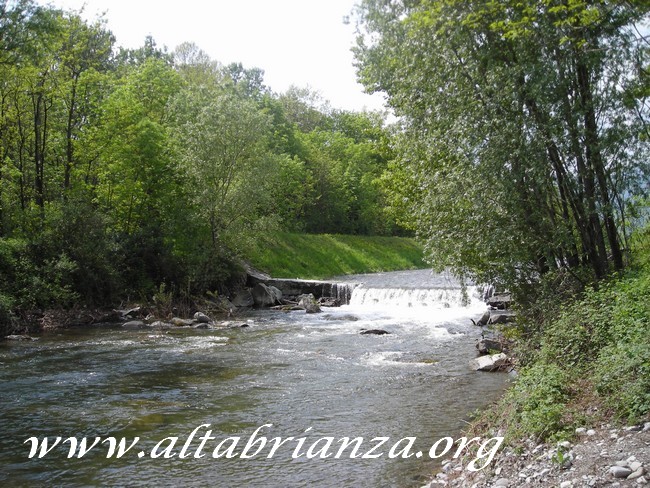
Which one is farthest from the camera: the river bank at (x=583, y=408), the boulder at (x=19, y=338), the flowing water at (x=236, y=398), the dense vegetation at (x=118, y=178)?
the dense vegetation at (x=118, y=178)

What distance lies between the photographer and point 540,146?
12086 millimetres

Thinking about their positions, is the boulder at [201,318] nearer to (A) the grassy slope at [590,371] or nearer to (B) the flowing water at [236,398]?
(B) the flowing water at [236,398]

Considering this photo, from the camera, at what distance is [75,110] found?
100 ft

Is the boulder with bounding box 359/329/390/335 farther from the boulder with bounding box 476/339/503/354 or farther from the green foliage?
the green foliage

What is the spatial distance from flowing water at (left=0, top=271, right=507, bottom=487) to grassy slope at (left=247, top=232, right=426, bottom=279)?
1686 cm

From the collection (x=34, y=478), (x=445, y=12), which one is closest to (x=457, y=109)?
(x=445, y=12)

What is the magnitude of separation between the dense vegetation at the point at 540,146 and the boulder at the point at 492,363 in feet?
2.05

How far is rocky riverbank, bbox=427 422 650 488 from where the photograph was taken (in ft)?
18.9

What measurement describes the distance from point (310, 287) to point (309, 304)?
4481 mm

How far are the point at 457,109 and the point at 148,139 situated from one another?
21.1 m

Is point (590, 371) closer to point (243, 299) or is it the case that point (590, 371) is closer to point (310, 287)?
point (243, 299)

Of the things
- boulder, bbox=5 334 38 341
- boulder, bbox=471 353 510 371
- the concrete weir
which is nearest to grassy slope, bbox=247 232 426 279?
the concrete weir

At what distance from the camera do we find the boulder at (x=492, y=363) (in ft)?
46.6

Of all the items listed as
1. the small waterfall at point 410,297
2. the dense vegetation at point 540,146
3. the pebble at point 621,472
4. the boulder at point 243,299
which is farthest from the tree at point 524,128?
the boulder at point 243,299
